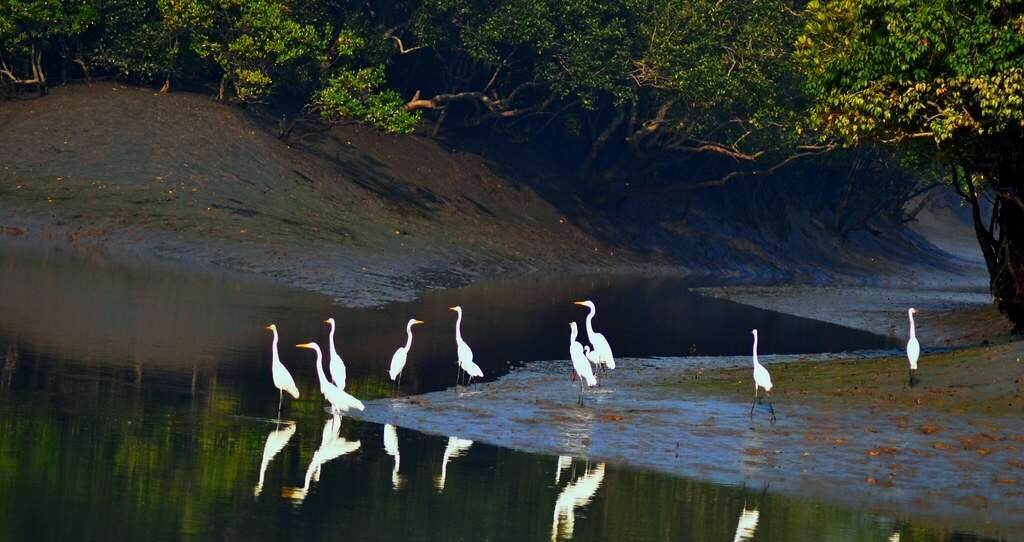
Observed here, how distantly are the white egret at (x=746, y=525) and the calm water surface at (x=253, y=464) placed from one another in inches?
1.9

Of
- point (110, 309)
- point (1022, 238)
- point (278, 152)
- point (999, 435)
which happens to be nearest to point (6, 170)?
point (278, 152)

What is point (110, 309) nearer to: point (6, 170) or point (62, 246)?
point (62, 246)

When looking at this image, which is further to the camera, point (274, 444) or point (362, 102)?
point (362, 102)

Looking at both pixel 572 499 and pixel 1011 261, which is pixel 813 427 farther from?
pixel 1011 261

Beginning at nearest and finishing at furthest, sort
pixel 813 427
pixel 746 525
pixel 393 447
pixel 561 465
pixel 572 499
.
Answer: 1. pixel 746 525
2. pixel 572 499
3. pixel 561 465
4. pixel 393 447
5. pixel 813 427

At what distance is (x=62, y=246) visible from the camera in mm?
40281

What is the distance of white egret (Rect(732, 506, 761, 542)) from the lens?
15.6 m

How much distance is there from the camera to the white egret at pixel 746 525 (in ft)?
51.2

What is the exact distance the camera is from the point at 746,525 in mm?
16156

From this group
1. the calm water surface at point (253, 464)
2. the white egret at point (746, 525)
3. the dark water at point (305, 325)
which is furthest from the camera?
the dark water at point (305, 325)

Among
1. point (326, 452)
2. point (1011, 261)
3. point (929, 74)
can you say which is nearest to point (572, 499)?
point (326, 452)

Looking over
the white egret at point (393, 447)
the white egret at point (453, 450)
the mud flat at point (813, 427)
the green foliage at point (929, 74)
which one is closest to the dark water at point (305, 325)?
the mud flat at point (813, 427)

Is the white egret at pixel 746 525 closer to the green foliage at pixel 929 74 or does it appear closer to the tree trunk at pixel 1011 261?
the green foliage at pixel 929 74

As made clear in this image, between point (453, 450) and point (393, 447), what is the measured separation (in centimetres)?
74
